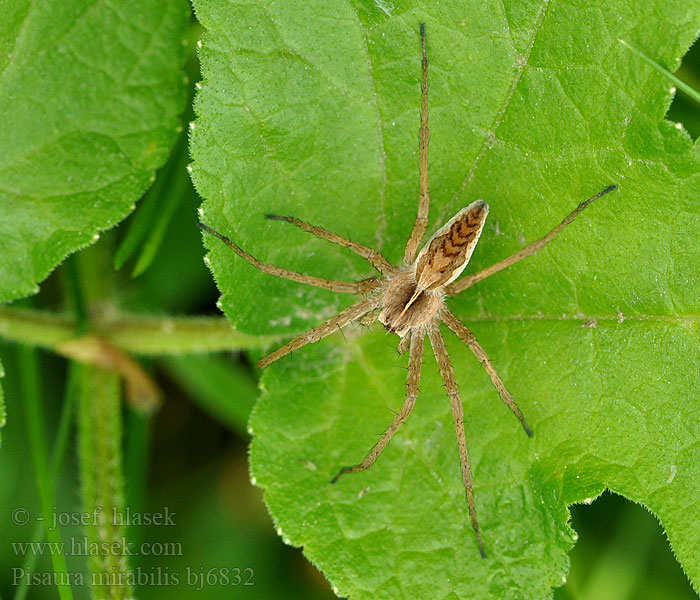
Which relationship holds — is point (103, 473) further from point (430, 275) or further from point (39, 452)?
point (430, 275)

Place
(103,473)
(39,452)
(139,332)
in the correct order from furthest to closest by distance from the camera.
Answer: (139,332)
(103,473)
(39,452)

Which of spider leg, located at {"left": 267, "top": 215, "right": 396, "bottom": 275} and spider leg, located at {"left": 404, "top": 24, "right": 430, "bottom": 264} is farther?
spider leg, located at {"left": 267, "top": 215, "right": 396, "bottom": 275}

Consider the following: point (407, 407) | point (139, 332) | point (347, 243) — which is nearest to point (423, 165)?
point (347, 243)

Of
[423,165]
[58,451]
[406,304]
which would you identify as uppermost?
[423,165]

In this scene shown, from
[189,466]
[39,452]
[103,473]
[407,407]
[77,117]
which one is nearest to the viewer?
[77,117]

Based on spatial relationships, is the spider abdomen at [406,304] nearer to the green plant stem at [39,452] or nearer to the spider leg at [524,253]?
the spider leg at [524,253]

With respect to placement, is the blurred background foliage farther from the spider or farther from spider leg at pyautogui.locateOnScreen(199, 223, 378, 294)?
the spider

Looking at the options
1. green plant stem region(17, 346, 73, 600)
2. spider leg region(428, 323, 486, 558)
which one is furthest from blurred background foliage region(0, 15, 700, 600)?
spider leg region(428, 323, 486, 558)

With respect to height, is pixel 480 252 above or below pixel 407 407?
above

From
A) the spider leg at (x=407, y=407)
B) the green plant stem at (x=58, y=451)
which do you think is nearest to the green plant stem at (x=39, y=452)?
the green plant stem at (x=58, y=451)
